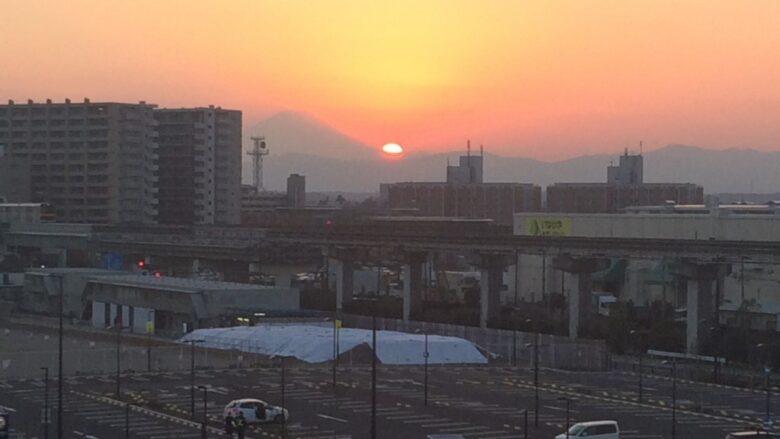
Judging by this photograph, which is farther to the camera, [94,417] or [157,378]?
[157,378]

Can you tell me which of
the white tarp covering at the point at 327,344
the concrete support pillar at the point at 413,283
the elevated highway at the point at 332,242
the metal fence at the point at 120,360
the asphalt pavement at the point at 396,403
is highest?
the elevated highway at the point at 332,242

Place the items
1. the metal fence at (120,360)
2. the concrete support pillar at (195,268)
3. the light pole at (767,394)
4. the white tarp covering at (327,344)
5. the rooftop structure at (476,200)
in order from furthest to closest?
the rooftop structure at (476,200), the concrete support pillar at (195,268), the white tarp covering at (327,344), the metal fence at (120,360), the light pole at (767,394)

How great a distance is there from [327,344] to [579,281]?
11606 millimetres

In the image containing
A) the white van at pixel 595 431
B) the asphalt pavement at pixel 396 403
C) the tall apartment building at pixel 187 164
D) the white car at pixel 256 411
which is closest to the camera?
the white van at pixel 595 431

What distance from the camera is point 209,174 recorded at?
82688mm

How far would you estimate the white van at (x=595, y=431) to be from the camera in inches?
793

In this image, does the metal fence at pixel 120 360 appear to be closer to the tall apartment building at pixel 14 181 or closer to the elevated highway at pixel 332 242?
the elevated highway at pixel 332 242

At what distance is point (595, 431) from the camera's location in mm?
20312

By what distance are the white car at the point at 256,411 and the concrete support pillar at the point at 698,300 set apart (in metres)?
17.4

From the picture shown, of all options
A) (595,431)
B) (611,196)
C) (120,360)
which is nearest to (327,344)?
(120,360)

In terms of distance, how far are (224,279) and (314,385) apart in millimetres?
27851

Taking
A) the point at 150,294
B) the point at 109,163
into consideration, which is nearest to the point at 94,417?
the point at 150,294

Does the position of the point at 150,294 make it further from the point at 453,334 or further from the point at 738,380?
the point at 738,380

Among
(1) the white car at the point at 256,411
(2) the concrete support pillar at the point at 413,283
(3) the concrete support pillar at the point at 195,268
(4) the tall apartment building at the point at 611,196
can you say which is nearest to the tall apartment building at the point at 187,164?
(3) the concrete support pillar at the point at 195,268
